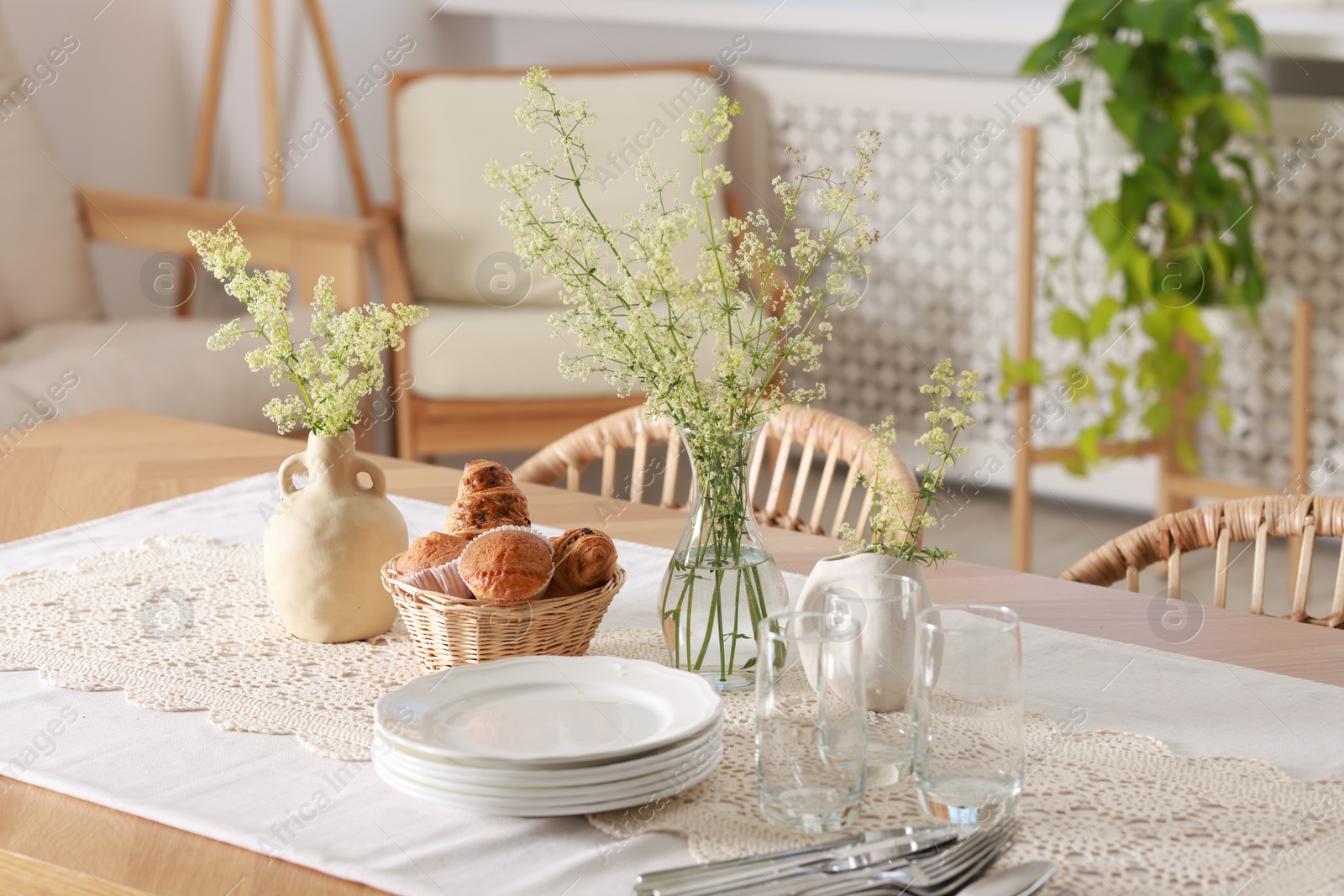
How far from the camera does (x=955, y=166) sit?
123 inches

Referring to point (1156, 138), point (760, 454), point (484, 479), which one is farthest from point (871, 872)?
point (1156, 138)

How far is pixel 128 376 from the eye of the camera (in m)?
2.41

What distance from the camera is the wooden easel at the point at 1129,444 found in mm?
2572

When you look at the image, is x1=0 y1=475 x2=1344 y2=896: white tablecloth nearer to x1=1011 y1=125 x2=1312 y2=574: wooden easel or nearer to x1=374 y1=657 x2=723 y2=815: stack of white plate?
x1=374 y1=657 x2=723 y2=815: stack of white plate

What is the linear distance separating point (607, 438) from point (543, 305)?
1.61 m

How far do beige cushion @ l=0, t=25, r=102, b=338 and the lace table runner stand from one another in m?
1.72

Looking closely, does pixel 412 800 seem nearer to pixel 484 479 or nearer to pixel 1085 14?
pixel 484 479

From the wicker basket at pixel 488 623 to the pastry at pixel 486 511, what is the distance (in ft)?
0.19

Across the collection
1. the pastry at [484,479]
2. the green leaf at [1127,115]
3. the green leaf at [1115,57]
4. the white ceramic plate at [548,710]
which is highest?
the green leaf at [1115,57]

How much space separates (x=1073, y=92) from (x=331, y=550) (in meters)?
2.02

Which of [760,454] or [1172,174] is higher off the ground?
[1172,174]

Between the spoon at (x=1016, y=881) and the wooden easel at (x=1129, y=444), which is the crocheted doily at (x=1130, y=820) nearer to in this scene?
the spoon at (x=1016, y=881)

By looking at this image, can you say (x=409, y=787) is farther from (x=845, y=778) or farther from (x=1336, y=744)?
(x=1336, y=744)

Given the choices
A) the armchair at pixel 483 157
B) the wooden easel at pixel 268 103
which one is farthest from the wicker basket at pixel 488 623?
the wooden easel at pixel 268 103
